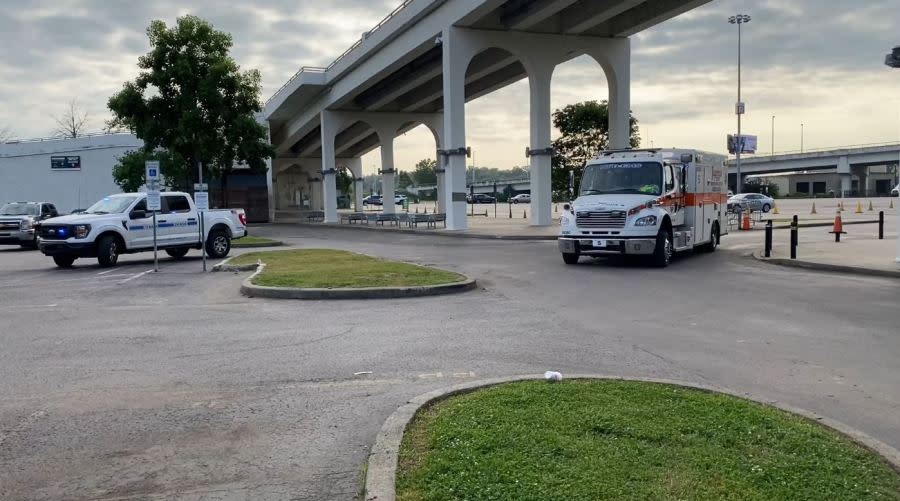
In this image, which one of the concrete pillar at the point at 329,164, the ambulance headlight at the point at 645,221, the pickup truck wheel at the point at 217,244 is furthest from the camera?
the concrete pillar at the point at 329,164

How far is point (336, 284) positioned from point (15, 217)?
67.5ft

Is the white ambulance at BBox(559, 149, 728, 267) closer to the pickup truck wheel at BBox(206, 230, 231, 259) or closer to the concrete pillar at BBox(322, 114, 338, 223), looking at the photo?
the pickup truck wheel at BBox(206, 230, 231, 259)

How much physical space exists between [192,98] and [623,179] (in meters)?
30.5

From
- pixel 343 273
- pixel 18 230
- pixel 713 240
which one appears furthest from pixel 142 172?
pixel 713 240

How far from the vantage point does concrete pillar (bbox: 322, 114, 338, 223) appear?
51.7 meters

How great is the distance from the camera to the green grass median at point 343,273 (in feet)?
42.0

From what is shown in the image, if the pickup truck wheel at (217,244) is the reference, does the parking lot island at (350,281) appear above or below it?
below

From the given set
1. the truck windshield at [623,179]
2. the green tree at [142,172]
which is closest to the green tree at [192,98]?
the green tree at [142,172]

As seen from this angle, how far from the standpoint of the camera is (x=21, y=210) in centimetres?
2864

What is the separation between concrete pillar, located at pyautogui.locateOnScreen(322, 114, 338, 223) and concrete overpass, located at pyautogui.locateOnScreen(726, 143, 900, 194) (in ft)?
197

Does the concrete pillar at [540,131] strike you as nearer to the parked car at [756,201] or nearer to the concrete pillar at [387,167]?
the parked car at [756,201]

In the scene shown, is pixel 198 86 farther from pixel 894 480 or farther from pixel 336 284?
pixel 894 480

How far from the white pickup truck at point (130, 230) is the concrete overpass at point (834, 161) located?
8413cm

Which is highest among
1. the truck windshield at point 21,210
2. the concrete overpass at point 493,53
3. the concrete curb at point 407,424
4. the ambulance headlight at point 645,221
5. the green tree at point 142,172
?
the concrete overpass at point 493,53
